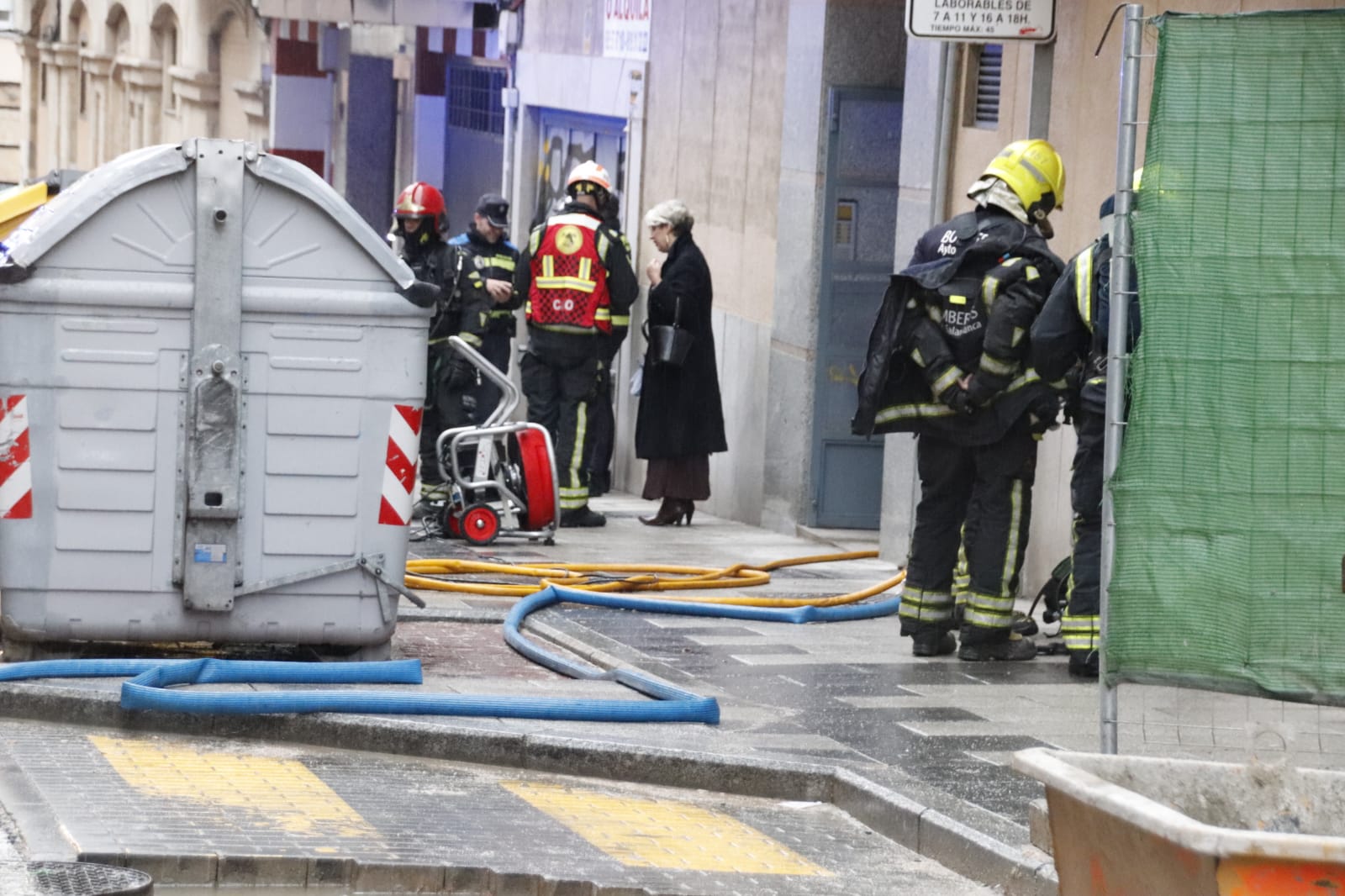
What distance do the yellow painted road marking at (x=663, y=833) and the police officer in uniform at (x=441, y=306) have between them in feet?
21.4

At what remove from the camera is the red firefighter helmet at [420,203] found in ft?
43.1

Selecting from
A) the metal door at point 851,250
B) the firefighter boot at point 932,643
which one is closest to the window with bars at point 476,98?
the metal door at point 851,250

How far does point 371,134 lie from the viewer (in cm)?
2503

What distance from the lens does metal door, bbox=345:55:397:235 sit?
81.7ft

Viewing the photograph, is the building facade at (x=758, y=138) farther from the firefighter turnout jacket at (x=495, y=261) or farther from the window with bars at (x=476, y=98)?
the firefighter turnout jacket at (x=495, y=261)

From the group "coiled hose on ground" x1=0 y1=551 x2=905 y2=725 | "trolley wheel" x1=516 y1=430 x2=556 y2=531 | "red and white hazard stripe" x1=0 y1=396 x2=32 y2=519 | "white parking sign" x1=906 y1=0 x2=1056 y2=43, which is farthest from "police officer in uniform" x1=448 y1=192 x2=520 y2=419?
"red and white hazard stripe" x1=0 y1=396 x2=32 y2=519

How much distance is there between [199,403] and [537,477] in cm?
439

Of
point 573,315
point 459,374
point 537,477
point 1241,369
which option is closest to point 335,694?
point 1241,369

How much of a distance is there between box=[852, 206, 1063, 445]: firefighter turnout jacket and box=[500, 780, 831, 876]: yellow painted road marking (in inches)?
92.1

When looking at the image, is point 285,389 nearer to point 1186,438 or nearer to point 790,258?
point 1186,438

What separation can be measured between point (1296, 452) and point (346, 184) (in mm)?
20085

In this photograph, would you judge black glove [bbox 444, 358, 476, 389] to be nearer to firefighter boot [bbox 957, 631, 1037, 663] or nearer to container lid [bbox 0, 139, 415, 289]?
firefighter boot [bbox 957, 631, 1037, 663]

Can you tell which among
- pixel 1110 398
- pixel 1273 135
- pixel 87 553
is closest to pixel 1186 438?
pixel 1110 398

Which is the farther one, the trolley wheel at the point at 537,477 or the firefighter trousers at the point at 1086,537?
the trolley wheel at the point at 537,477
